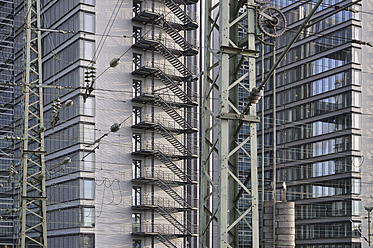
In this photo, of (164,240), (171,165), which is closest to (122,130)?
(171,165)

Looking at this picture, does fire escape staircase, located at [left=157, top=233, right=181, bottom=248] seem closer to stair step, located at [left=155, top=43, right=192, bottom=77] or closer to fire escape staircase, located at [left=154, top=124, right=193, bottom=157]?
fire escape staircase, located at [left=154, top=124, right=193, bottom=157]

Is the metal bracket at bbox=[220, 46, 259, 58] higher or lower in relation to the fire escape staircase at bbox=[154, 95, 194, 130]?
lower

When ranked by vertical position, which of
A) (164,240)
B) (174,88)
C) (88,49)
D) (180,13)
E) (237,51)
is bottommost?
(164,240)

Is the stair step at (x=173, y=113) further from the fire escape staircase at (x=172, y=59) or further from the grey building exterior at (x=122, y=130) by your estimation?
the fire escape staircase at (x=172, y=59)

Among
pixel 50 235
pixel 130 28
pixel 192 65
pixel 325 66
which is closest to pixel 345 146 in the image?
pixel 325 66

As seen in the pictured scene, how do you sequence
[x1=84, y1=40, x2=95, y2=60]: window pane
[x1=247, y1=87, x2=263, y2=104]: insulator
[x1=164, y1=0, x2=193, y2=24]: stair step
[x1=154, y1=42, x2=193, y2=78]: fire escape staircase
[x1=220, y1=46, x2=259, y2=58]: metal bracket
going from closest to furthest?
1. [x1=247, y1=87, x2=263, y2=104]: insulator
2. [x1=220, y1=46, x2=259, y2=58]: metal bracket
3. [x1=84, y1=40, x2=95, y2=60]: window pane
4. [x1=154, y1=42, x2=193, y2=78]: fire escape staircase
5. [x1=164, y1=0, x2=193, y2=24]: stair step

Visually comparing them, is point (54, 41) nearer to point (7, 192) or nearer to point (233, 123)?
point (7, 192)

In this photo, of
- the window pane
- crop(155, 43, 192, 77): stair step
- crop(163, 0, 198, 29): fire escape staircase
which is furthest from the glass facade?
the window pane

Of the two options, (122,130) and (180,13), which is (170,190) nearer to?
(122,130)

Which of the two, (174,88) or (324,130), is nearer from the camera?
(174,88)

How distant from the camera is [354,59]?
8381 centimetres

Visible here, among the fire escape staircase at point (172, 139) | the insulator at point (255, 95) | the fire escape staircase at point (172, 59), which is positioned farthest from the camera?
the fire escape staircase at point (172, 59)

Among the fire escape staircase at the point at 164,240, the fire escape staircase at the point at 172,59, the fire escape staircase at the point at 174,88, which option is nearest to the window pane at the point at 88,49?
the fire escape staircase at the point at 172,59

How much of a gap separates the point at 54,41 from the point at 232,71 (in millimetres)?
54929
